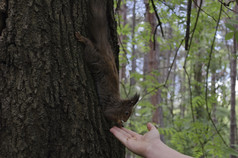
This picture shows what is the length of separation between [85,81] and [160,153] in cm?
84

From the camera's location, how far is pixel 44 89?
5.24 feet

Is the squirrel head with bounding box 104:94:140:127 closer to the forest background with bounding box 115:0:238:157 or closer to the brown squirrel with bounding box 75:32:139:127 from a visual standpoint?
the brown squirrel with bounding box 75:32:139:127

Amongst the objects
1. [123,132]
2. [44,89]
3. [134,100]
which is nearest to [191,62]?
[134,100]

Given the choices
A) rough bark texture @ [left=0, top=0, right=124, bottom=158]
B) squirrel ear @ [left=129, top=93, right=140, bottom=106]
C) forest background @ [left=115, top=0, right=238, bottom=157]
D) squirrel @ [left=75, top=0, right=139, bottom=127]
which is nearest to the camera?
rough bark texture @ [left=0, top=0, right=124, bottom=158]

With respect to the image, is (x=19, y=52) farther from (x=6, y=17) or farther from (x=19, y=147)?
(x=19, y=147)

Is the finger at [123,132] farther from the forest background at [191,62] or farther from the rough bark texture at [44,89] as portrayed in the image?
the forest background at [191,62]

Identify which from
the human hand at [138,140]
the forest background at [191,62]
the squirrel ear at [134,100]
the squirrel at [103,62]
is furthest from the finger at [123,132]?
the forest background at [191,62]

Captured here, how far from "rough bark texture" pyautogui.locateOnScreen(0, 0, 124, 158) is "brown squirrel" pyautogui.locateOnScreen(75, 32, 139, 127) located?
0.28m

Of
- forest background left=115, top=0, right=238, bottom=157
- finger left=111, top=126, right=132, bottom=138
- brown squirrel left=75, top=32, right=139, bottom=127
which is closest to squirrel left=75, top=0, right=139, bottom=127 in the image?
brown squirrel left=75, top=32, right=139, bottom=127

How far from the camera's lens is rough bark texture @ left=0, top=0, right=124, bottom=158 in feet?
4.99

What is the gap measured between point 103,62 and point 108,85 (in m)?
0.26

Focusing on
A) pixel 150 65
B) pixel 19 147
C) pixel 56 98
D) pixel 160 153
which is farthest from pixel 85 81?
pixel 150 65

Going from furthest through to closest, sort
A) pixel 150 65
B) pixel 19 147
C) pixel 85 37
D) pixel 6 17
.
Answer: pixel 150 65
pixel 85 37
pixel 6 17
pixel 19 147

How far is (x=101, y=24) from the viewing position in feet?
7.27
